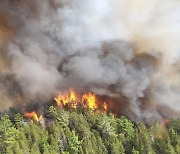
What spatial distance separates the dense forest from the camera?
143 ft

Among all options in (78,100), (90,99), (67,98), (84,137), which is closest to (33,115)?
(67,98)

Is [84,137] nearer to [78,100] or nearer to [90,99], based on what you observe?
[78,100]

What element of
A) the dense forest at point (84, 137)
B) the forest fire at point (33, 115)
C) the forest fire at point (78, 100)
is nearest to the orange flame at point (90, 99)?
the forest fire at point (78, 100)

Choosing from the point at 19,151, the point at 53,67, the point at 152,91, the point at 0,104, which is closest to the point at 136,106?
the point at 152,91

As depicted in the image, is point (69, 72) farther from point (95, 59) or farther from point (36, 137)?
point (36, 137)

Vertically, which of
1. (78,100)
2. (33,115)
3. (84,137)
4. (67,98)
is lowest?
(84,137)

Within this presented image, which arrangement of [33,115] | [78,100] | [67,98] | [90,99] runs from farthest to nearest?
[90,99] < [67,98] < [78,100] < [33,115]

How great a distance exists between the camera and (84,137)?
152 ft

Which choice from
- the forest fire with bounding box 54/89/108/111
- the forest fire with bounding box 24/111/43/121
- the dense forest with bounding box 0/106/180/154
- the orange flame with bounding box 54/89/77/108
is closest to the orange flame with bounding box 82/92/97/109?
the forest fire with bounding box 54/89/108/111

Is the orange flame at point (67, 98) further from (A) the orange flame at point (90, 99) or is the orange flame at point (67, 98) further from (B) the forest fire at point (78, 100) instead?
(A) the orange flame at point (90, 99)

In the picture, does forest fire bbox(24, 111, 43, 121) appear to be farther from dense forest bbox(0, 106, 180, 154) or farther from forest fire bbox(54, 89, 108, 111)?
dense forest bbox(0, 106, 180, 154)

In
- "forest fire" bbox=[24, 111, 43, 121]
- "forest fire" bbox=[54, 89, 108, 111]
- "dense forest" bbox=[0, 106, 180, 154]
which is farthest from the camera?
"forest fire" bbox=[54, 89, 108, 111]

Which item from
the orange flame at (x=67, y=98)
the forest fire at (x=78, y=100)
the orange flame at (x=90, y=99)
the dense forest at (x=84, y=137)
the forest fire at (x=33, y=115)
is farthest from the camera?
the orange flame at (x=90, y=99)

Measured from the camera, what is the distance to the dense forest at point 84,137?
43.7 m
